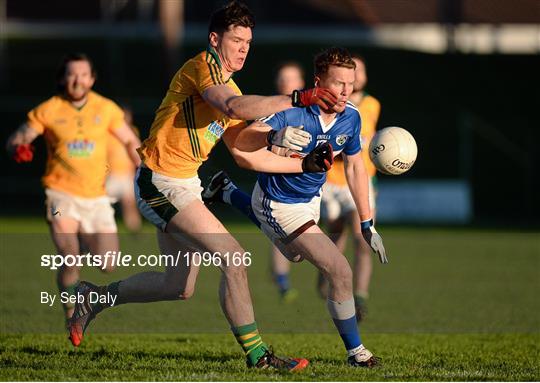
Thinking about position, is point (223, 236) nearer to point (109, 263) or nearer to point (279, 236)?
point (279, 236)

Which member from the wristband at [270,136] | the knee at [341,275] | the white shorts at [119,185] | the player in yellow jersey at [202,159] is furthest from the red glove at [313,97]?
the white shorts at [119,185]

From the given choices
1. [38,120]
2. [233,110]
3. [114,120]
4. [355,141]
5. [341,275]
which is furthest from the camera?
[114,120]

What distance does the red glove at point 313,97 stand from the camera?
6.60 meters

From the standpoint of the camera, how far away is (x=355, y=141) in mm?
7883

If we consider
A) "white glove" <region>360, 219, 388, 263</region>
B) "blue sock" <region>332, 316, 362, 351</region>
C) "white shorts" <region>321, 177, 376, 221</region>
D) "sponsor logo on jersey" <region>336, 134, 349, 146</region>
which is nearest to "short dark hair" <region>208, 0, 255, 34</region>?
"sponsor logo on jersey" <region>336, 134, 349, 146</region>

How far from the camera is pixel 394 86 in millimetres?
32156

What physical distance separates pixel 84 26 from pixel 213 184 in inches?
1245

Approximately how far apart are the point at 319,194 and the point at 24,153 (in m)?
2.61

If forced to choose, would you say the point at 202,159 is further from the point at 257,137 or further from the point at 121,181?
the point at 121,181

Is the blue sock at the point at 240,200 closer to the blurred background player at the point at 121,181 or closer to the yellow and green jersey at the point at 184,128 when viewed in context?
the yellow and green jersey at the point at 184,128

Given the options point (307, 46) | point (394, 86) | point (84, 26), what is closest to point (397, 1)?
point (307, 46)

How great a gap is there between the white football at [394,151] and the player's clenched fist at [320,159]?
85 centimetres

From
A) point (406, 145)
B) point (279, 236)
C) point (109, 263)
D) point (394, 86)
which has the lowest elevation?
point (394, 86)

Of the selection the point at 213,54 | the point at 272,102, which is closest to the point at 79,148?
the point at 213,54
